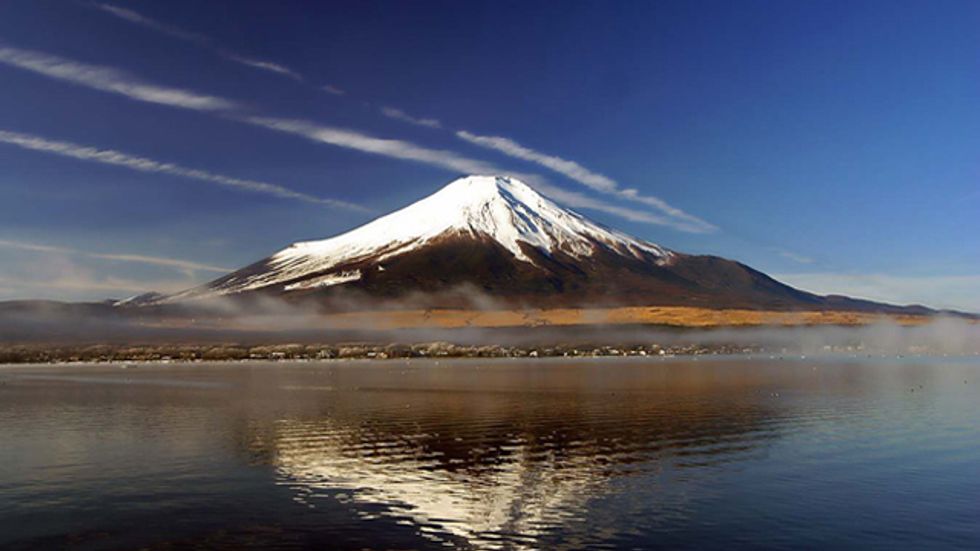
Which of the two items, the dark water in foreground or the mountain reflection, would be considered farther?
the mountain reflection

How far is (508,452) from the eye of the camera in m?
36.9

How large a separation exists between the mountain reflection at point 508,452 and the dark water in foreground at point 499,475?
0.15m

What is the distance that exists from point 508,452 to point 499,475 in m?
5.94

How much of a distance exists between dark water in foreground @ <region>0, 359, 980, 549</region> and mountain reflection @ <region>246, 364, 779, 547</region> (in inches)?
5.8

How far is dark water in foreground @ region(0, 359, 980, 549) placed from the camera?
73.7 feet

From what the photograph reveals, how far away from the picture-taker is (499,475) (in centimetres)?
3100

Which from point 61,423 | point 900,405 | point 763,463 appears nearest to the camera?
point 763,463

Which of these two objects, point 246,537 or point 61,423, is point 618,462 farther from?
point 61,423

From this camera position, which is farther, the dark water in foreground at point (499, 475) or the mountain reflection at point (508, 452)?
the mountain reflection at point (508, 452)

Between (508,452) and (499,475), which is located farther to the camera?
(508,452)

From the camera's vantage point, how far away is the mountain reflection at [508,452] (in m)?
Answer: 24.8

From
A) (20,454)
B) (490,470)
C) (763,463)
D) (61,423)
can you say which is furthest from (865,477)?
(61,423)

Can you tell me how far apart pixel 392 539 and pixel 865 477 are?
18576mm

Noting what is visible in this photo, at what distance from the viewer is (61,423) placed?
163 ft
